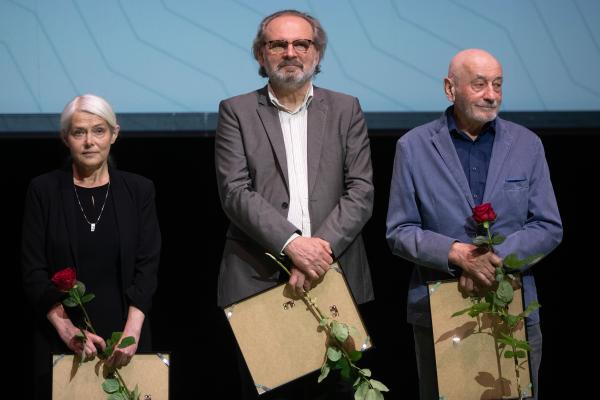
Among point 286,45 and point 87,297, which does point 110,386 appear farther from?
point 286,45

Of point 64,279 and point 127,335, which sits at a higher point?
point 64,279

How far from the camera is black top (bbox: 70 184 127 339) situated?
10.6ft

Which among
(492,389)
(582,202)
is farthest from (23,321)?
(582,202)

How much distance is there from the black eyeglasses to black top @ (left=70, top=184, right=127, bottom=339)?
799 mm

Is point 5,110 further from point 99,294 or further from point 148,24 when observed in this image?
point 99,294

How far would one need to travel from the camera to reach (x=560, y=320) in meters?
4.47

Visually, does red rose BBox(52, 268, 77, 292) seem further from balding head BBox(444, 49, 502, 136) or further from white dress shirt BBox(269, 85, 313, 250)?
balding head BBox(444, 49, 502, 136)

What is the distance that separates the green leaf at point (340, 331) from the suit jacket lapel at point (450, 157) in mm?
587

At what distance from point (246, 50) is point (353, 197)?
3.87 feet

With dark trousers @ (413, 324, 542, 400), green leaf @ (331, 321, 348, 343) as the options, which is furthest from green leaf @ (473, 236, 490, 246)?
green leaf @ (331, 321, 348, 343)

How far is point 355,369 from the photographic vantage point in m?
3.10

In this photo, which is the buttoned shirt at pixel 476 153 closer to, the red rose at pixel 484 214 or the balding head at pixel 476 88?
the balding head at pixel 476 88

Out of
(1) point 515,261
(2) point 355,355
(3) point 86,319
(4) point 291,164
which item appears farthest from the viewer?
(4) point 291,164

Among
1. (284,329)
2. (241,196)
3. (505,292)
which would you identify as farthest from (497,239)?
(241,196)
